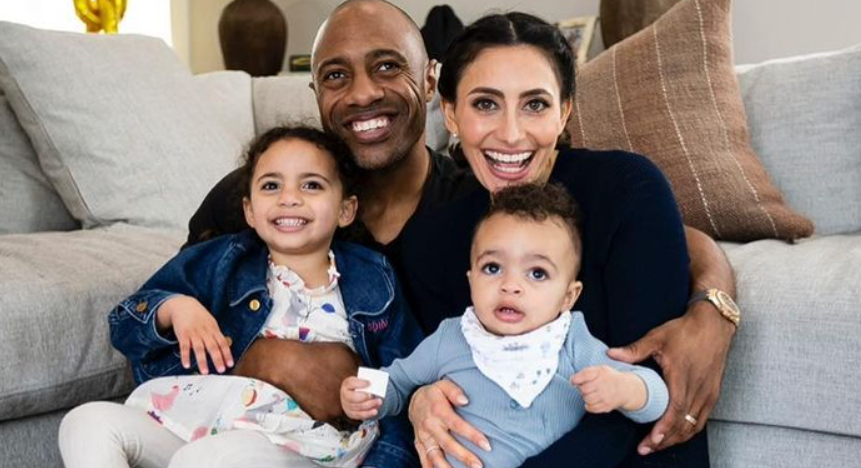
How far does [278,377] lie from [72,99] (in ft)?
3.79

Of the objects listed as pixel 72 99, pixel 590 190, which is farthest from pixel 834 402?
pixel 72 99

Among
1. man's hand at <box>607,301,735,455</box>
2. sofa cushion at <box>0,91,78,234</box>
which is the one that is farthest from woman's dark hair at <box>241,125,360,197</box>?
sofa cushion at <box>0,91,78,234</box>

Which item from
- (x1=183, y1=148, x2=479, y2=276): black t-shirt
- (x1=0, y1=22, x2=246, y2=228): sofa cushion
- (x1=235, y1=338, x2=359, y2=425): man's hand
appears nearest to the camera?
(x1=235, y1=338, x2=359, y2=425): man's hand

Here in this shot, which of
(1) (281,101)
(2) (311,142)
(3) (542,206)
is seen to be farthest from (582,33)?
(3) (542,206)

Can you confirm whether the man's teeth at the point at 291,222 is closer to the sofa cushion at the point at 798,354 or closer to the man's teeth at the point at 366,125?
the man's teeth at the point at 366,125

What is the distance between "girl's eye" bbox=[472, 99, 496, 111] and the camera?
4.71ft

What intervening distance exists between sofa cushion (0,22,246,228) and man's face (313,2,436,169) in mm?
644

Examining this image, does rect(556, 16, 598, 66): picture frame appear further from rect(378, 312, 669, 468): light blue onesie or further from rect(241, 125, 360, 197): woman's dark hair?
rect(378, 312, 669, 468): light blue onesie

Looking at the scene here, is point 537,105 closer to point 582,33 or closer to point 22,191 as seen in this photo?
point 22,191

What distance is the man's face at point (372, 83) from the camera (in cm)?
181

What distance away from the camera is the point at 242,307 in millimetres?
1525

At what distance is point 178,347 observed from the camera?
A: 153 centimetres

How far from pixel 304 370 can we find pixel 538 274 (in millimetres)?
414

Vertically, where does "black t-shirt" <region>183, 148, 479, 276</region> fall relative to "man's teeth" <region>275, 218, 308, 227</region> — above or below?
below
